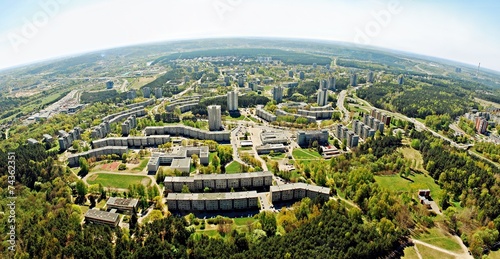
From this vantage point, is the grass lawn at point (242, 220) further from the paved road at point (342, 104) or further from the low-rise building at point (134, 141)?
A: the paved road at point (342, 104)

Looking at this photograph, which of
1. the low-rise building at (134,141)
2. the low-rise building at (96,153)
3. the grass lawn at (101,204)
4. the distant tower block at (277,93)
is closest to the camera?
the grass lawn at (101,204)

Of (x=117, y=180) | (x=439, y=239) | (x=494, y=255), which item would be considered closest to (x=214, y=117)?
(x=117, y=180)

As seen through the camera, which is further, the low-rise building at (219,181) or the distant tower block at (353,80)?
the distant tower block at (353,80)

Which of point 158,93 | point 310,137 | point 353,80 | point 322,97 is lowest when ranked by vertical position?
point 310,137

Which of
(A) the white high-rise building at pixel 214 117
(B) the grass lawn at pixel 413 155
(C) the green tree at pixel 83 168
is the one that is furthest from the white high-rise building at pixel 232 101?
(B) the grass lawn at pixel 413 155

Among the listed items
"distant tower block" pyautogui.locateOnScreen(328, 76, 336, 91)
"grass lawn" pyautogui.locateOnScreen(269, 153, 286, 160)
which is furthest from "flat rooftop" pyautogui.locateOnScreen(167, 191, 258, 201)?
"distant tower block" pyautogui.locateOnScreen(328, 76, 336, 91)

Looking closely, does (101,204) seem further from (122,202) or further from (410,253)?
(410,253)

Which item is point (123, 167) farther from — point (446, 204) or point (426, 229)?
point (446, 204)
